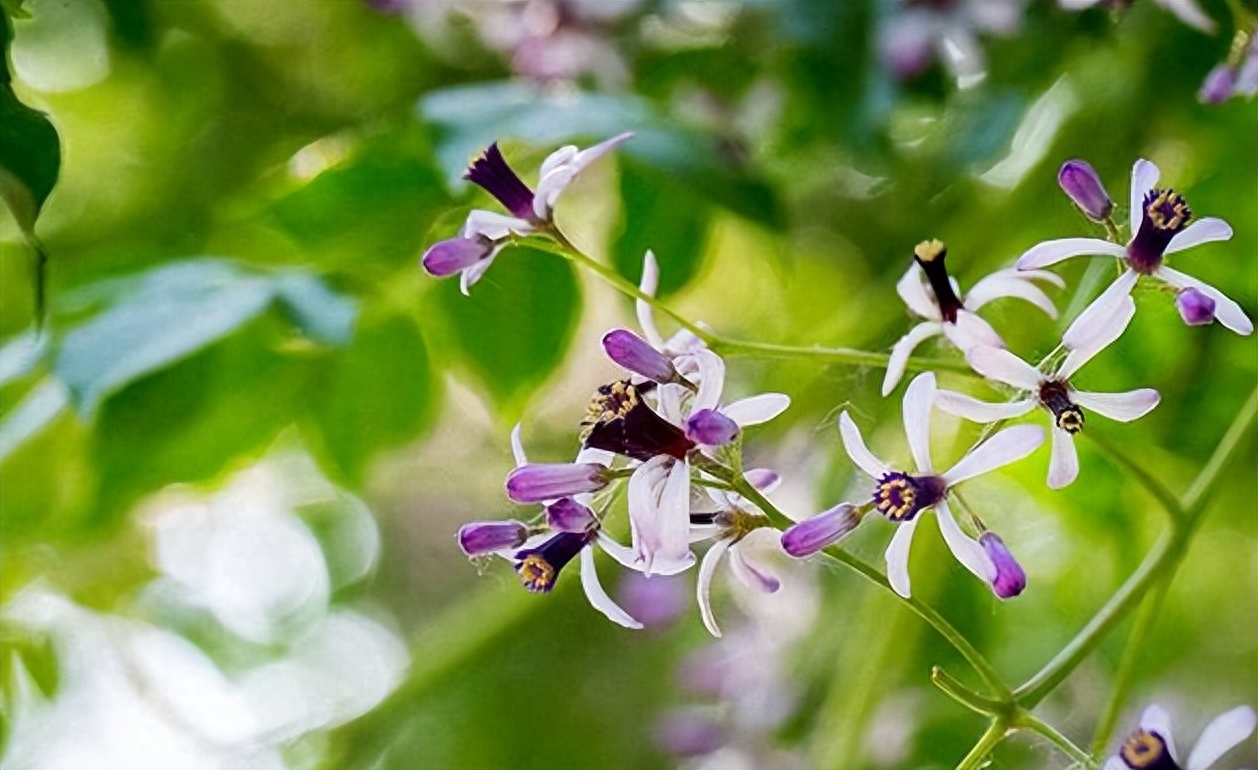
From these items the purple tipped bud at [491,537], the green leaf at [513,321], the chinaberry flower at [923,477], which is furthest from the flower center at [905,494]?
the green leaf at [513,321]

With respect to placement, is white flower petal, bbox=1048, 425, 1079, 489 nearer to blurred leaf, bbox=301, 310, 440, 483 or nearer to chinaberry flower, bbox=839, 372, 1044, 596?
chinaberry flower, bbox=839, 372, 1044, 596

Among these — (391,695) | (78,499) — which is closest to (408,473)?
(391,695)

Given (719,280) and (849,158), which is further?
(719,280)

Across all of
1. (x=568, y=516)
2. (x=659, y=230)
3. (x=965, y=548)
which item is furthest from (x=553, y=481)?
(x=659, y=230)

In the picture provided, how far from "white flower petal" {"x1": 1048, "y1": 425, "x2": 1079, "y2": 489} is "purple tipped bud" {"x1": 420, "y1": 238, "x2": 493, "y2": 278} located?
17 cm

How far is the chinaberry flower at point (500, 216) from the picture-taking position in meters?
0.41

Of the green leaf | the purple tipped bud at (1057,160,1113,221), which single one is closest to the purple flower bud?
the purple tipped bud at (1057,160,1113,221)

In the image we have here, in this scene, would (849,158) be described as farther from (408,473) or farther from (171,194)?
(171,194)

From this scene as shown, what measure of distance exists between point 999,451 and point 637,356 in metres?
0.10

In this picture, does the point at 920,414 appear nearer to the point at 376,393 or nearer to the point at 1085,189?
the point at 1085,189

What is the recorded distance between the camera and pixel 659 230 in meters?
0.59

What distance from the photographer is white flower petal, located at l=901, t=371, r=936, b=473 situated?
0.37m

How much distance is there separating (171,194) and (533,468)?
602 mm

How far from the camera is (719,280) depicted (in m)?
0.79
